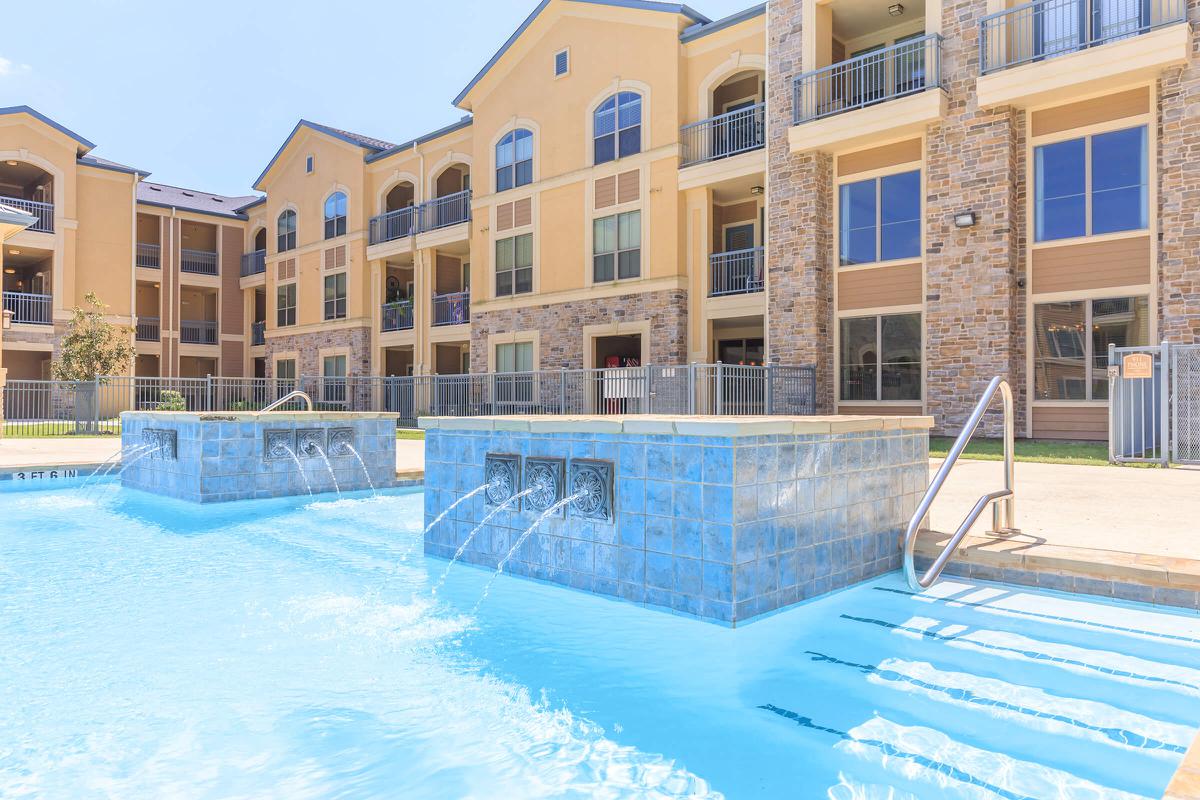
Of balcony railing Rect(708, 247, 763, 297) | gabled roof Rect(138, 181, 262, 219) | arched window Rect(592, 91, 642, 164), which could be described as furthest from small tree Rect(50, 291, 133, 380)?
balcony railing Rect(708, 247, 763, 297)

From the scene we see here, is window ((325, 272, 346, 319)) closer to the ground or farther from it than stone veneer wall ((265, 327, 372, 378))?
farther from it

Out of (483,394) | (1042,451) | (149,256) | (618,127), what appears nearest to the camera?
(1042,451)

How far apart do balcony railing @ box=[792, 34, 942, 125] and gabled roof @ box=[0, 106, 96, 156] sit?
27.9 metres

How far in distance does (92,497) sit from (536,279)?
1490 centimetres

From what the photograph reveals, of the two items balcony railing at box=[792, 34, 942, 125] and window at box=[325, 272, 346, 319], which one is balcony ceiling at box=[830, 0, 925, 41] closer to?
balcony railing at box=[792, 34, 942, 125]

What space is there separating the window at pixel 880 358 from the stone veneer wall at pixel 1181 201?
166 inches

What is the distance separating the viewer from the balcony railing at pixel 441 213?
25.8 meters

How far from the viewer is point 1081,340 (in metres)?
13.5

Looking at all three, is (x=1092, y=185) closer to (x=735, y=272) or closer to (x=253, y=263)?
(x=735, y=272)

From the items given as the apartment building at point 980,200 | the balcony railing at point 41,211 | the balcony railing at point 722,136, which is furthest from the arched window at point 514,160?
the balcony railing at point 41,211

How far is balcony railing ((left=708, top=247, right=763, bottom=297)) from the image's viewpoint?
1842 centimetres

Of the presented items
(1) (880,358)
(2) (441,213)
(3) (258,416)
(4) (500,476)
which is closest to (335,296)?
(2) (441,213)

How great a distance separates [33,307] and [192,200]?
9876 mm

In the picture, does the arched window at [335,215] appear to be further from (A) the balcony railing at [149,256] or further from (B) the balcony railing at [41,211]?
(B) the balcony railing at [41,211]
